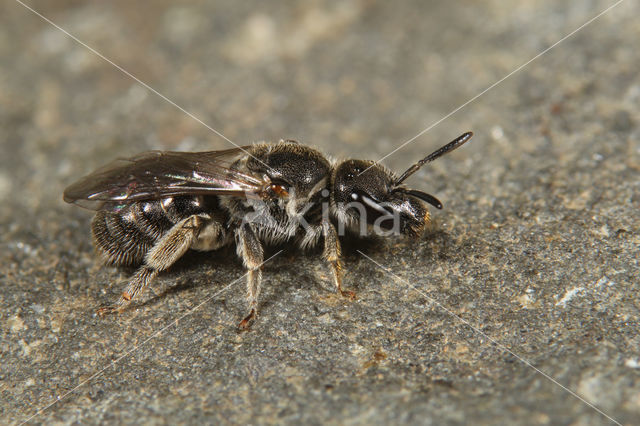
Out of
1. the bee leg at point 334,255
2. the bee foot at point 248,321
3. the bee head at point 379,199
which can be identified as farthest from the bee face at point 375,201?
Answer: the bee foot at point 248,321

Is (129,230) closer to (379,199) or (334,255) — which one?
(334,255)

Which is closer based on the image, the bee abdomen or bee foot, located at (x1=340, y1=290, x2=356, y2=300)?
bee foot, located at (x1=340, y1=290, x2=356, y2=300)

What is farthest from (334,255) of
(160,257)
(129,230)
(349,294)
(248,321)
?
(129,230)

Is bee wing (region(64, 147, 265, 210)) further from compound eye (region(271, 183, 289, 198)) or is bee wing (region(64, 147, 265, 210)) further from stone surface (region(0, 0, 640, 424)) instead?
stone surface (region(0, 0, 640, 424))

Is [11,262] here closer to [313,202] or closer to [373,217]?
[313,202]

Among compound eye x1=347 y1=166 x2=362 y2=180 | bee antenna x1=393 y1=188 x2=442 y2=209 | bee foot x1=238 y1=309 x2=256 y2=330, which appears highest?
compound eye x1=347 y1=166 x2=362 y2=180

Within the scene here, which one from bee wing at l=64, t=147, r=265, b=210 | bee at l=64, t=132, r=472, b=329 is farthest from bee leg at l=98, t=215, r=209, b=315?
Answer: bee wing at l=64, t=147, r=265, b=210
